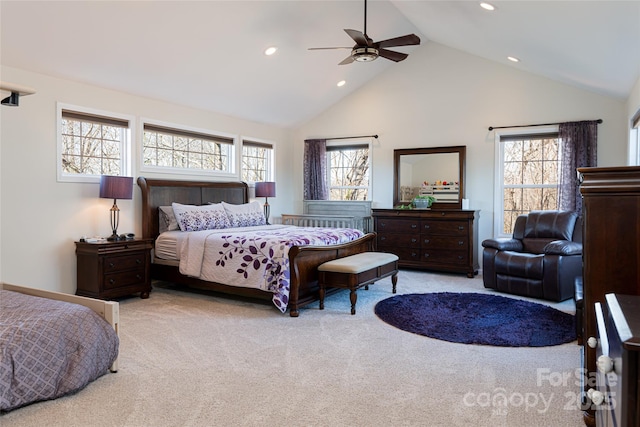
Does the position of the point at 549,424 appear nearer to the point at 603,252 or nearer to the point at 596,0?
the point at 603,252

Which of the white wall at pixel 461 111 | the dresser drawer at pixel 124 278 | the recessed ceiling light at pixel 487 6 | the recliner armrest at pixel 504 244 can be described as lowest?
the dresser drawer at pixel 124 278

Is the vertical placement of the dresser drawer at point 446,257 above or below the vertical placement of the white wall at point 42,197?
below

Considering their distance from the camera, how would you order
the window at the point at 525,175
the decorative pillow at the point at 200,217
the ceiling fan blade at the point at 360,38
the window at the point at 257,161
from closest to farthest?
the ceiling fan blade at the point at 360,38 < the decorative pillow at the point at 200,217 < the window at the point at 525,175 < the window at the point at 257,161

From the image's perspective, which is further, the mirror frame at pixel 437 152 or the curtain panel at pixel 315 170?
the curtain panel at pixel 315 170

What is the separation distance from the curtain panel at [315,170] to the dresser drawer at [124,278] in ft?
12.2

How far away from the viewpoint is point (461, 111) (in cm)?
689

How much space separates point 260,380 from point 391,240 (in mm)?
4518

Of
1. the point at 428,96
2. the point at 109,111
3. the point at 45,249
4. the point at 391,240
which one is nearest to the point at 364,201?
the point at 391,240

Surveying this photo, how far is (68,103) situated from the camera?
481cm

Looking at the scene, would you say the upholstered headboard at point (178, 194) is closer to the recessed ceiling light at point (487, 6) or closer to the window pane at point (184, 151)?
the window pane at point (184, 151)

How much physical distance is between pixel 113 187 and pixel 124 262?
0.83m

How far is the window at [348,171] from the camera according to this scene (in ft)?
25.7

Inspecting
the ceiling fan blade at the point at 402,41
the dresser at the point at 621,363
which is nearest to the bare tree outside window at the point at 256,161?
the ceiling fan blade at the point at 402,41

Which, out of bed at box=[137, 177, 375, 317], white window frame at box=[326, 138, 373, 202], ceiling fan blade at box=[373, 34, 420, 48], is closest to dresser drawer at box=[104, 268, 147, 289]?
bed at box=[137, 177, 375, 317]
